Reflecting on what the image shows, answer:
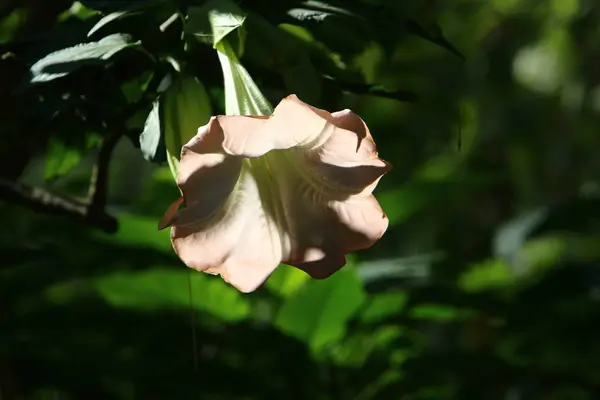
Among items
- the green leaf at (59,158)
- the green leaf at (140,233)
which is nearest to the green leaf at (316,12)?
the green leaf at (59,158)

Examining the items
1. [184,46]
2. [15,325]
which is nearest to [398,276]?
[15,325]

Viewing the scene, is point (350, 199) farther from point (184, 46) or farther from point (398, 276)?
point (398, 276)

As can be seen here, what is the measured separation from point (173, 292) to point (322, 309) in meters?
0.12

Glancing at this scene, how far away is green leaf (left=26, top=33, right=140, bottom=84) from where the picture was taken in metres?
0.29

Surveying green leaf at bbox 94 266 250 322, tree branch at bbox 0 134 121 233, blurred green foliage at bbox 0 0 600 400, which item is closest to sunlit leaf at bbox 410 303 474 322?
blurred green foliage at bbox 0 0 600 400

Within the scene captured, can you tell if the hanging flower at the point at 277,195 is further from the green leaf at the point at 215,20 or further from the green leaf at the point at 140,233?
the green leaf at the point at 140,233

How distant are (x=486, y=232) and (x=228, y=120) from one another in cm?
136

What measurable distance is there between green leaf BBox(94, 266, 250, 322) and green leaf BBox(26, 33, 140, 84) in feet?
1.10

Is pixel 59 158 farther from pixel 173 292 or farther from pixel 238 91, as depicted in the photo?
pixel 173 292

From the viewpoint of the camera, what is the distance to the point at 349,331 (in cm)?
71

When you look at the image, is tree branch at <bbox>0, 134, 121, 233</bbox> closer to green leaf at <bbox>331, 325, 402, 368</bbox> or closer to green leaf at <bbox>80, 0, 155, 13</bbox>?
green leaf at <bbox>80, 0, 155, 13</bbox>

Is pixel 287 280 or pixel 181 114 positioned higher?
pixel 181 114

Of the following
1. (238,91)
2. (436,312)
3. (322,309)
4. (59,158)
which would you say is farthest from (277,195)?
(436,312)

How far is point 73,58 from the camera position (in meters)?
0.30
